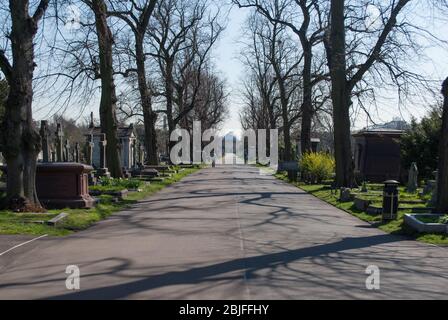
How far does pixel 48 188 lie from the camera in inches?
623

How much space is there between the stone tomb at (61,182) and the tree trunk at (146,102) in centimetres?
1932

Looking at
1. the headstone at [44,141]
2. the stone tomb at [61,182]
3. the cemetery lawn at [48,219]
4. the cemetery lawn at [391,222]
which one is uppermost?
the headstone at [44,141]

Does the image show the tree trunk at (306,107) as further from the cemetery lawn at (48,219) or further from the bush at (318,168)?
the cemetery lawn at (48,219)

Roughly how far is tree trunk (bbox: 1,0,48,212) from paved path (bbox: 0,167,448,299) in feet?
7.43

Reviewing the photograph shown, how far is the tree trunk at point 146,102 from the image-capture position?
1388 inches

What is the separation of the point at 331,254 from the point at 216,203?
373 inches

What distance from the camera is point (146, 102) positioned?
36.4 meters

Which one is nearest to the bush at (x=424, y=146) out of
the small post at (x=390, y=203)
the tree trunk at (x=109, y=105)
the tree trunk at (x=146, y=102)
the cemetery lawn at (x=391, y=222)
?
the cemetery lawn at (x=391, y=222)

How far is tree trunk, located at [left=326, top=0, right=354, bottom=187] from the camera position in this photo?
25281 mm

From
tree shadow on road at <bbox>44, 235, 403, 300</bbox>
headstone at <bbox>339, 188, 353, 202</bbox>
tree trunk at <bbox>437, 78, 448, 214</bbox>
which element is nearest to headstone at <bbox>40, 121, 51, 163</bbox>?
headstone at <bbox>339, 188, 353, 202</bbox>
